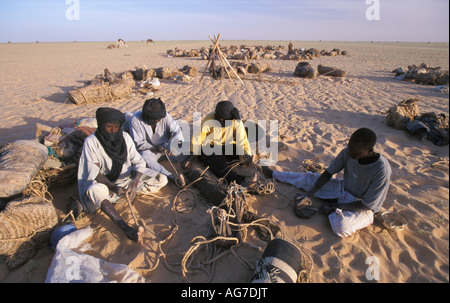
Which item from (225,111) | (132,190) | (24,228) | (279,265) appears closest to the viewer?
(279,265)

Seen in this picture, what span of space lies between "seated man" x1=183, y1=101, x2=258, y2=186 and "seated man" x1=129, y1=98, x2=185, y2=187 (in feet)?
1.74

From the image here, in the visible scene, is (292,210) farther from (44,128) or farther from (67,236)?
(44,128)

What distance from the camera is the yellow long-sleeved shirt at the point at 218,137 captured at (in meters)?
3.50

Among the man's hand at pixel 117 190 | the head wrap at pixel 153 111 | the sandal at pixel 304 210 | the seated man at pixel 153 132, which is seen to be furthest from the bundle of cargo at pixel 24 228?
the sandal at pixel 304 210

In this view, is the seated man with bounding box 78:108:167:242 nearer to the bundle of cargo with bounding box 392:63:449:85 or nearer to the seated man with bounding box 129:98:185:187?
the seated man with bounding box 129:98:185:187

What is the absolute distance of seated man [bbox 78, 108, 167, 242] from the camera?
101 inches

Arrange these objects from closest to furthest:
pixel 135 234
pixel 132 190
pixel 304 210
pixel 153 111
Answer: pixel 135 234, pixel 304 210, pixel 132 190, pixel 153 111

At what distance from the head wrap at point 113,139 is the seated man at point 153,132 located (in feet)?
1.55

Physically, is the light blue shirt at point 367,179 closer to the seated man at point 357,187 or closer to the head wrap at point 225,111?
the seated man at point 357,187

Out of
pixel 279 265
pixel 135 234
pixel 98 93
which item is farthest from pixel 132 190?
pixel 98 93

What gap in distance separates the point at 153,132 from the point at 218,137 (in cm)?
117

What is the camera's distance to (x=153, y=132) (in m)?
3.91

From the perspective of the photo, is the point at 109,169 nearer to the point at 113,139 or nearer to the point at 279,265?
the point at 113,139

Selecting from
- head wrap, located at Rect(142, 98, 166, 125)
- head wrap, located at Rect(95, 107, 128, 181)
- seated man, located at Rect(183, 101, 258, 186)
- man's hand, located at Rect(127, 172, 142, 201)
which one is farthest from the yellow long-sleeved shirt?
head wrap, located at Rect(95, 107, 128, 181)
